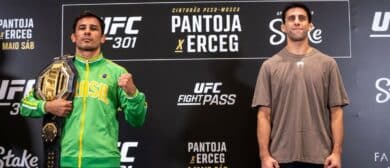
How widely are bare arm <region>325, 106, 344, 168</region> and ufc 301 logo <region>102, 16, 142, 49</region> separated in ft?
4.30

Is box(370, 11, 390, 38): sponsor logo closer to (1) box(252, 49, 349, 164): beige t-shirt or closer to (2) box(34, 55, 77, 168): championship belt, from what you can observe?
(1) box(252, 49, 349, 164): beige t-shirt

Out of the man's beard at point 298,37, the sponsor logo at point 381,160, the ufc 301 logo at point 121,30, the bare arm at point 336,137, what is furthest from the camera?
the ufc 301 logo at point 121,30

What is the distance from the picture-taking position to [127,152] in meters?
2.92

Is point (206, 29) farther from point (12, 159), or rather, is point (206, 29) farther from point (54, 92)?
point (12, 159)

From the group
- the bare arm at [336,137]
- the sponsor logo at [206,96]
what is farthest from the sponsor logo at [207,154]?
the bare arm at [336,137]

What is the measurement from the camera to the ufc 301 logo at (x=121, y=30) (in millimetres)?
2980

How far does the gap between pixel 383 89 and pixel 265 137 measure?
1039mm

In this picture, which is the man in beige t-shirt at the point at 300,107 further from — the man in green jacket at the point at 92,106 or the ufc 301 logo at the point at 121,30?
the ufc 301 logo at the point at 121,30

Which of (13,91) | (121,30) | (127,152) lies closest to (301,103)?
(127,152)

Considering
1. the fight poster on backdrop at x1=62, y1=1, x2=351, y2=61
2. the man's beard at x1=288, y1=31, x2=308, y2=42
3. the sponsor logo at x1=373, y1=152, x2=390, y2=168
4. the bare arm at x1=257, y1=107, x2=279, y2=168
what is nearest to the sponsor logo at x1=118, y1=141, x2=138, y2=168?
the fight poster on backdrop at x1=62, y1=1, x2=351, y2=61

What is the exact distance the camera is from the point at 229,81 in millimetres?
2930

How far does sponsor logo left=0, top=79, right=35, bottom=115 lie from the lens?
2.99m

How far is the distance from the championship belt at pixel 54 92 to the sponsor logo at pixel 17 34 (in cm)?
76

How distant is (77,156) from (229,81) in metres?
1.11
